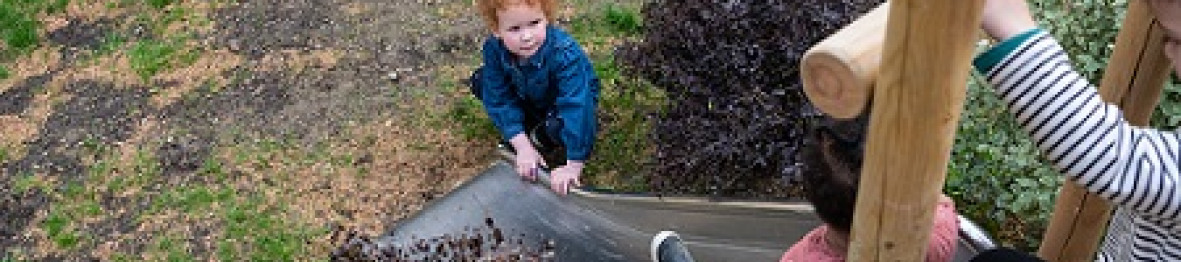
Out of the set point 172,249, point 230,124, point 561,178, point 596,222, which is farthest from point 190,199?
point 596,222

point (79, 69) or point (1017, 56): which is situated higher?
point (1017, 56)

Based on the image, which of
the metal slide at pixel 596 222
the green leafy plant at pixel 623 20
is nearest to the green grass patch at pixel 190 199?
the metal slide at pixel 596 222

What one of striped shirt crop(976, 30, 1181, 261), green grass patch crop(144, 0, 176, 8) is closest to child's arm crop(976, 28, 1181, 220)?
striped shirt crop(976, 30, 1181, 261)

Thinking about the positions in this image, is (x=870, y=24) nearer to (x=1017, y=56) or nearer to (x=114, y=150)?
(x=1017, y=56)

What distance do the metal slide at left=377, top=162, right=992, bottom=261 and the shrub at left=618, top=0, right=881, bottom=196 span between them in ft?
0.87

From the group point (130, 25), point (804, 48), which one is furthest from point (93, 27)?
point (804, 48)

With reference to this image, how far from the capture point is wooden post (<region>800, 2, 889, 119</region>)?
4.38 feet

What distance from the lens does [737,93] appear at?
139 inches

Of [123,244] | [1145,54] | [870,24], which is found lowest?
[123,244]

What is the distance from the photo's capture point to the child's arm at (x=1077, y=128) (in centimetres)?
135

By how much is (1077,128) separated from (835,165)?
1.51ft

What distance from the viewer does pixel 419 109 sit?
15.3 ft

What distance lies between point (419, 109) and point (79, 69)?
1806 millimetres

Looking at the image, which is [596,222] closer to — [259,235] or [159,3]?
[259,235]
